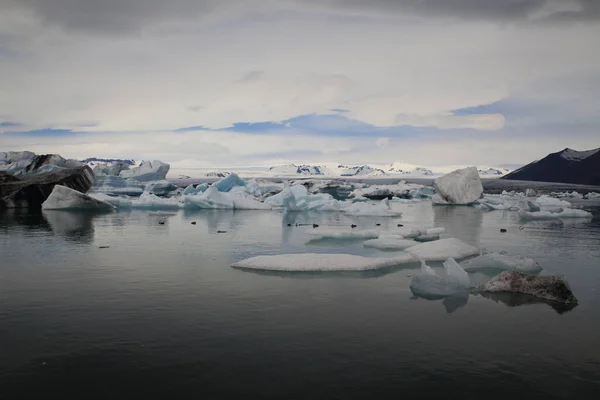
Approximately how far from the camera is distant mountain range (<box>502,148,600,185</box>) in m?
138

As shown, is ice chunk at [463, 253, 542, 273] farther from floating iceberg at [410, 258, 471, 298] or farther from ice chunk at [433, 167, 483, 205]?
ice chunk at [433, 167, 483, 205]

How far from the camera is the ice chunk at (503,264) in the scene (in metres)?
12.5

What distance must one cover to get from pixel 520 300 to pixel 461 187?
122 feet

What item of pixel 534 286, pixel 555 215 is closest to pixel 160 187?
pixel 555 215

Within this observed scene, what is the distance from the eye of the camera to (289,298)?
9.62m

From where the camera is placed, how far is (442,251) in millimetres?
14430

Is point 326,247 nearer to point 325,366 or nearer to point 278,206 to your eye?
point 325,366

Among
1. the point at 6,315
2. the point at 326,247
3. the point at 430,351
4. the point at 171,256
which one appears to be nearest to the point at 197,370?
the point at 430,351

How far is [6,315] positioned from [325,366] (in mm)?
5696

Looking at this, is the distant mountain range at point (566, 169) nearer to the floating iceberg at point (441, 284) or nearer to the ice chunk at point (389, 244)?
the ice chunk at point (389, 244)

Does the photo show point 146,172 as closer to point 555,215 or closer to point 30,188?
point 30,188

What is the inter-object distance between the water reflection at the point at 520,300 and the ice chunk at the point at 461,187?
118 ft

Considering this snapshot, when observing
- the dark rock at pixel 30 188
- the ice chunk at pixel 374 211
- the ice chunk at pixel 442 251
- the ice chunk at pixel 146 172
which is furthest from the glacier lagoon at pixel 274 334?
the ice chunk at pixel 146 172

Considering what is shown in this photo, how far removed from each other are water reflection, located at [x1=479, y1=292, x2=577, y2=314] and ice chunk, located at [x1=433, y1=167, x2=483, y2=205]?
3589 centimetres
